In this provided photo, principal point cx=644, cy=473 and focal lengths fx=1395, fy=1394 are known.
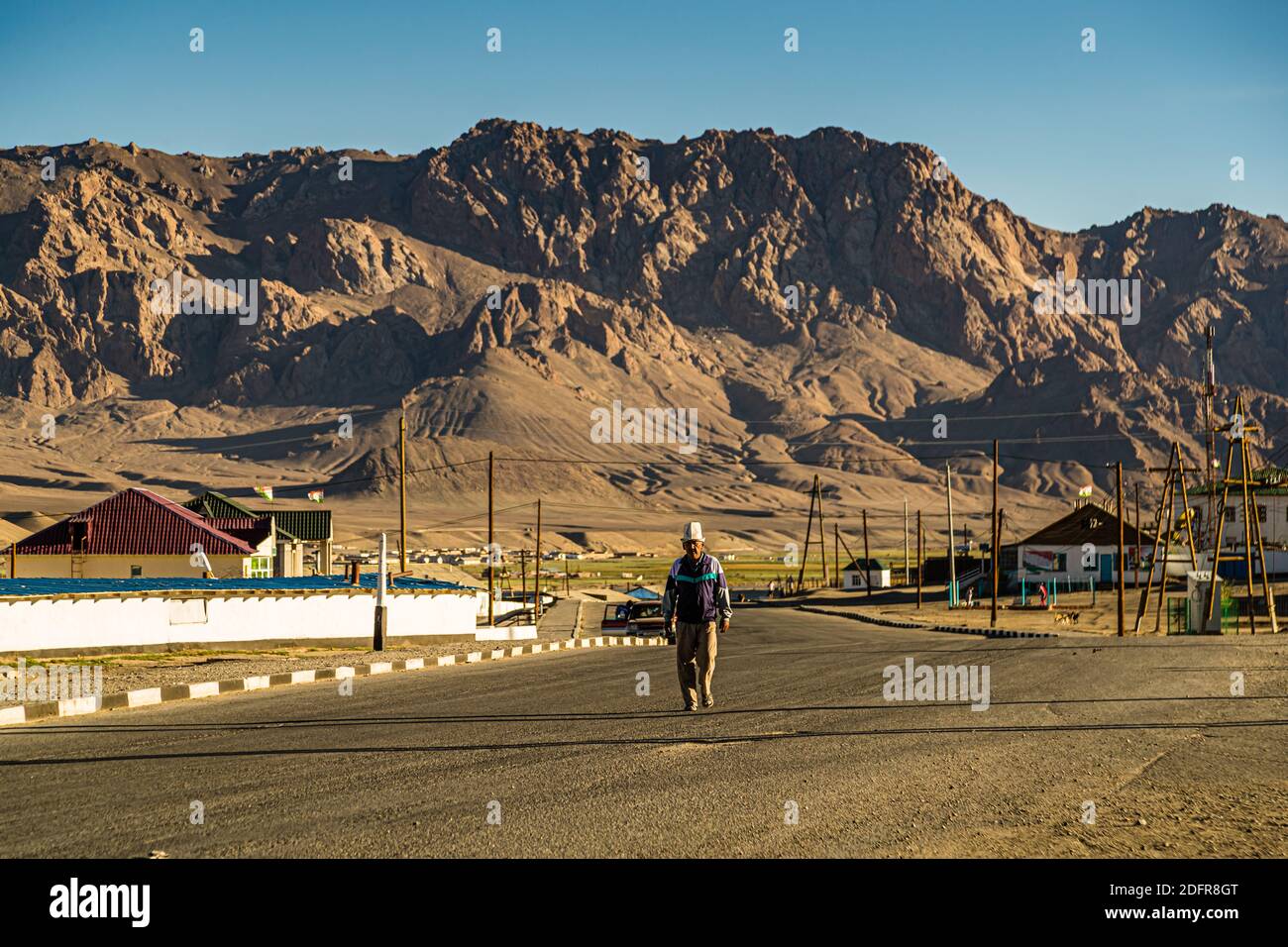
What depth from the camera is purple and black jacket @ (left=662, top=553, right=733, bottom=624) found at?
48.0ft

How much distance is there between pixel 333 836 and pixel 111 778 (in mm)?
3253

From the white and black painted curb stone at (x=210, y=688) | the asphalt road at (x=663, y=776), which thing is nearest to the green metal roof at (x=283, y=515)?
the white and black painted curb stone at (x=210, y=688)

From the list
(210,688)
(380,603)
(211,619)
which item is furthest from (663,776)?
(211,619)

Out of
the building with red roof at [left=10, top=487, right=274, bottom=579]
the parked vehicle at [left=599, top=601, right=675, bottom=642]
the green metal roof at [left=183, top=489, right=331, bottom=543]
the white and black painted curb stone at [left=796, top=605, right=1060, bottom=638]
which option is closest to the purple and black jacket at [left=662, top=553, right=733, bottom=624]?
the white and black painted curb stone at [left=796, top=605, right=1060, bottom=638]

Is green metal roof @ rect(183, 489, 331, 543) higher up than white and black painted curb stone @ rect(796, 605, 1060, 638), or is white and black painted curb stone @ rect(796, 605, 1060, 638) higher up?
green metal roof @ rect(183, 489, 331, 543)

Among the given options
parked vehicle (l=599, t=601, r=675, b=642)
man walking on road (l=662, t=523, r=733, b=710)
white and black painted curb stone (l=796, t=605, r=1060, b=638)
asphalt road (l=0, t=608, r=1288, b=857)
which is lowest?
white and black painted curb stone (l=796, t=605, r=1060, b=638)

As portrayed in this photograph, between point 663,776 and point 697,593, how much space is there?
4184 millimetres

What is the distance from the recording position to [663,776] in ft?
34.9

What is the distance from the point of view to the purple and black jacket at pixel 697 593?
14.6m

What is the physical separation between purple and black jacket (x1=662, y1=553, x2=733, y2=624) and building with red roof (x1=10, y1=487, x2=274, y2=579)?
4428 centimetres

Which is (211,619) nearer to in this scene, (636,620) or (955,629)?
(636,620)

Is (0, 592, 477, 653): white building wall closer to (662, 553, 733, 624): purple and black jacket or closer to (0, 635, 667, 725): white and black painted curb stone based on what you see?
(0, 635, 667, 725): white and black painted curb stone

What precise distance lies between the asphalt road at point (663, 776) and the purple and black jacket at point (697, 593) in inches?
43.9

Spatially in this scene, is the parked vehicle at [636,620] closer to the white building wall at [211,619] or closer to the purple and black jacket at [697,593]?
the white building wall at [211,619]
